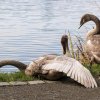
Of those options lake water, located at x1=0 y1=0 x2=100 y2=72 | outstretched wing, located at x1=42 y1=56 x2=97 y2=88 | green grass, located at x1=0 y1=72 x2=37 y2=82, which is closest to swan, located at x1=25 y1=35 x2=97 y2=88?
outstretched wing, located at x1=42 y1=56 x2=97 y2=88

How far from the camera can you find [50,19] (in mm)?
27781

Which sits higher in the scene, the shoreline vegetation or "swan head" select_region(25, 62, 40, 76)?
"swan head" select_region(25, 62, 40, 76)

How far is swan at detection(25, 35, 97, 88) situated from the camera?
10039 millimetres

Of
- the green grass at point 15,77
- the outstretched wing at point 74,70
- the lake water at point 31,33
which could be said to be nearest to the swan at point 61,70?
the outstretched wing at point 74,70

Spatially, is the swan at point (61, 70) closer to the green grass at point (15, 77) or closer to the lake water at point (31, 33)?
the green grass at point (15, 77)

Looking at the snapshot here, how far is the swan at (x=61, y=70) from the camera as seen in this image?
10.0 metres

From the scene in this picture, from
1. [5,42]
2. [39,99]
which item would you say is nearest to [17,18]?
[5,42]

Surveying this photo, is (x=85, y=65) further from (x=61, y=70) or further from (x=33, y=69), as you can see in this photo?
(x=61, y=70)

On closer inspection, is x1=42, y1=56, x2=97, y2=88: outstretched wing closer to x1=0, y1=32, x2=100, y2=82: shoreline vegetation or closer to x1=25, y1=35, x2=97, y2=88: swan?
x1=25, y1=35, x2=97, y2=88: swan

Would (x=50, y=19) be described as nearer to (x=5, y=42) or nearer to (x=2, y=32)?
(x=2, y=32)

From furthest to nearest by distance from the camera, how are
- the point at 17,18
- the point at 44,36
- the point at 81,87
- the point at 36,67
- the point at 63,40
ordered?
the point at 17,18 → the point at 44,36 → the point at 63,40 → the point at 36,67 → the point at 81,87

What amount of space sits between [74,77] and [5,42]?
9139 mm

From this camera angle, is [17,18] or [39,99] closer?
[39,99]

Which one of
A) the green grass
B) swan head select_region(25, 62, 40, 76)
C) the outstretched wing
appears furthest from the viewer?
swan head select_region(25, 62, 40, 76)
